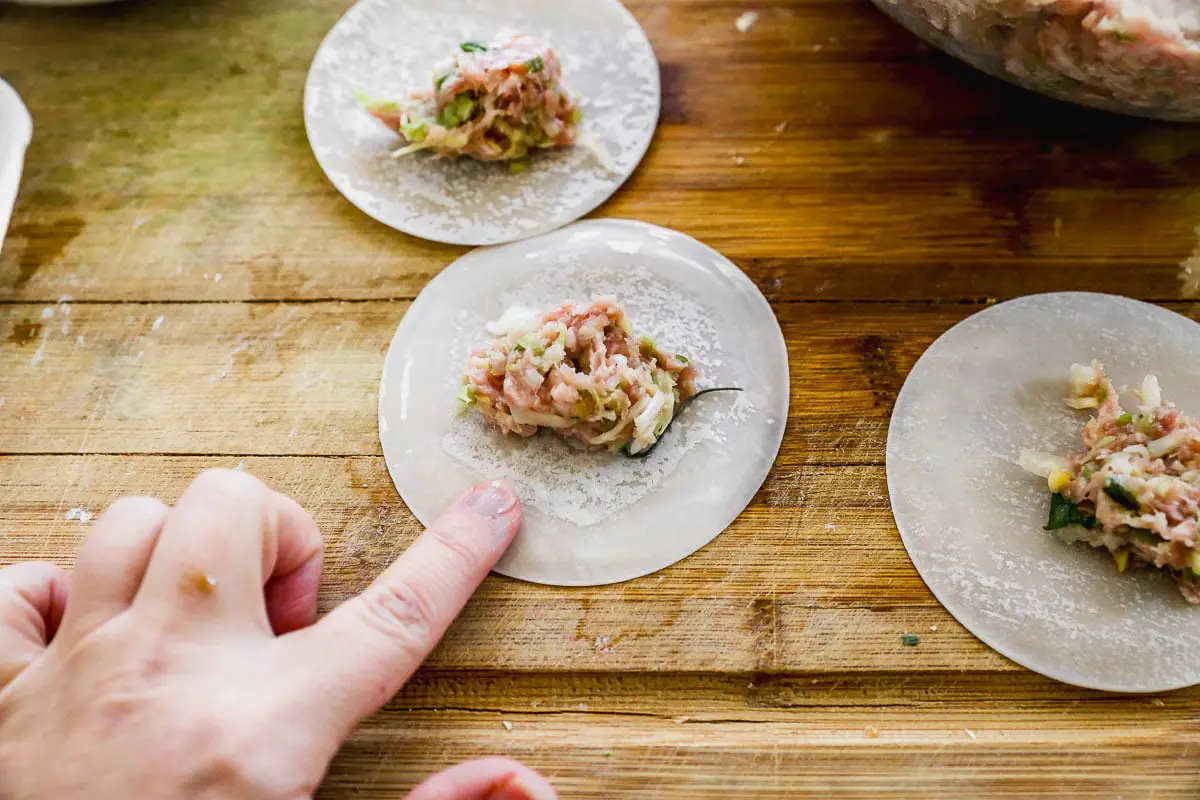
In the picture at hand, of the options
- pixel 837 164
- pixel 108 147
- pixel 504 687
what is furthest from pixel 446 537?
pixel 108 147

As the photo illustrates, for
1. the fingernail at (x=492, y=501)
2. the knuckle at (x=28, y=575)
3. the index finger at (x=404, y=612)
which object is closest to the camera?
the index finger at (x=404, y=612)

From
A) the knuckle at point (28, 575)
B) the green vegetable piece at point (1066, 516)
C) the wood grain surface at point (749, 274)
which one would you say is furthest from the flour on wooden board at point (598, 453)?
the knuckle at point (28, 575)

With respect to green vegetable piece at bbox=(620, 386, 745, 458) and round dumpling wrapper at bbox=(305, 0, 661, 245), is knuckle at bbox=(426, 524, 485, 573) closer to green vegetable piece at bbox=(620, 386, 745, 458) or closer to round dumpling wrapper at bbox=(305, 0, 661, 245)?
green vegetable piece at bbox=(620, 386, 745, 458)

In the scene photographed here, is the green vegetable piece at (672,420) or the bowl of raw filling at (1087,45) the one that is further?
the green vegetable piece at (672,420)

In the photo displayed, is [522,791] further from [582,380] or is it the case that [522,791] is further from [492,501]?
[582,380]

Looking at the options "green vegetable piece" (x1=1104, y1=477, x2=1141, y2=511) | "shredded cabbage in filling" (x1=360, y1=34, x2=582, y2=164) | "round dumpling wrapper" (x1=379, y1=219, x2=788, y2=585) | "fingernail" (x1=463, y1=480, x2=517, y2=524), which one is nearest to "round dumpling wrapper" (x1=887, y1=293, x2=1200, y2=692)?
"green vegetable piece" (x1=1104, y1=477, x2=1141, y2=511)

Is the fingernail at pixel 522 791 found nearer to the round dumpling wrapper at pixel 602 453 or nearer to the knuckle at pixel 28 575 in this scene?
the round dumpling wrapper at pixel 602 453
